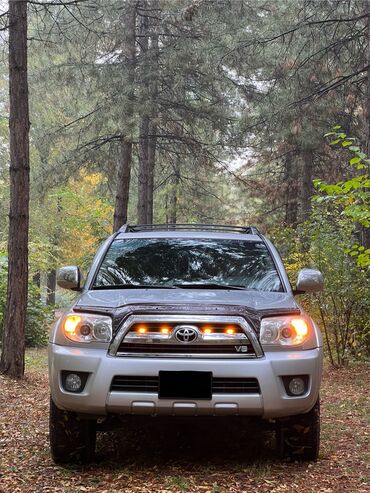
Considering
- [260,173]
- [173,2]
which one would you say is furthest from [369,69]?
[260,173]

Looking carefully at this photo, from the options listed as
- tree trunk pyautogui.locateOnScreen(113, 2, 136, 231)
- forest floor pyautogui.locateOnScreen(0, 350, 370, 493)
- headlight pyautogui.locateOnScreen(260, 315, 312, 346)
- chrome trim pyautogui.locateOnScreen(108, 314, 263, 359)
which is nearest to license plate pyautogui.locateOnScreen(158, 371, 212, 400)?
chrome trim pyautogui.locateOnScreen(108, 314, 263, 359)

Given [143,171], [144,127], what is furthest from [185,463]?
[143,171]

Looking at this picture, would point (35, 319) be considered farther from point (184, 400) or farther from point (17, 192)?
point (184, 400)

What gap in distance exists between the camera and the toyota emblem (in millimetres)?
4031

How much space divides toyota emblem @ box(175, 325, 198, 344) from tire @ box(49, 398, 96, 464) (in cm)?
105

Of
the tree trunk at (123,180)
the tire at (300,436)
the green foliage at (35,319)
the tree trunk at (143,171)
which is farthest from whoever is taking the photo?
the tree trunk at (143,171)

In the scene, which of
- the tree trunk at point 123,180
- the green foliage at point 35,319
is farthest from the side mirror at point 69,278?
the tree trunk at point 123,180

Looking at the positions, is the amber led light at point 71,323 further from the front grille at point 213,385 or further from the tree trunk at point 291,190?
the tree trunk at point 291,190

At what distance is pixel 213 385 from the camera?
3.99 metres

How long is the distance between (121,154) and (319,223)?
741 cm

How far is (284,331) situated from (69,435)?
184 centimetres

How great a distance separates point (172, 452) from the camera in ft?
15.9

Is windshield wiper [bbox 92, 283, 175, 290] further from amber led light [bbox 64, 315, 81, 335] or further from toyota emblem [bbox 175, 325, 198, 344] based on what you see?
toyota emblem [bbox 175, 325, 198, 344]

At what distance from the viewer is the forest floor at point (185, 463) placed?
399cm
